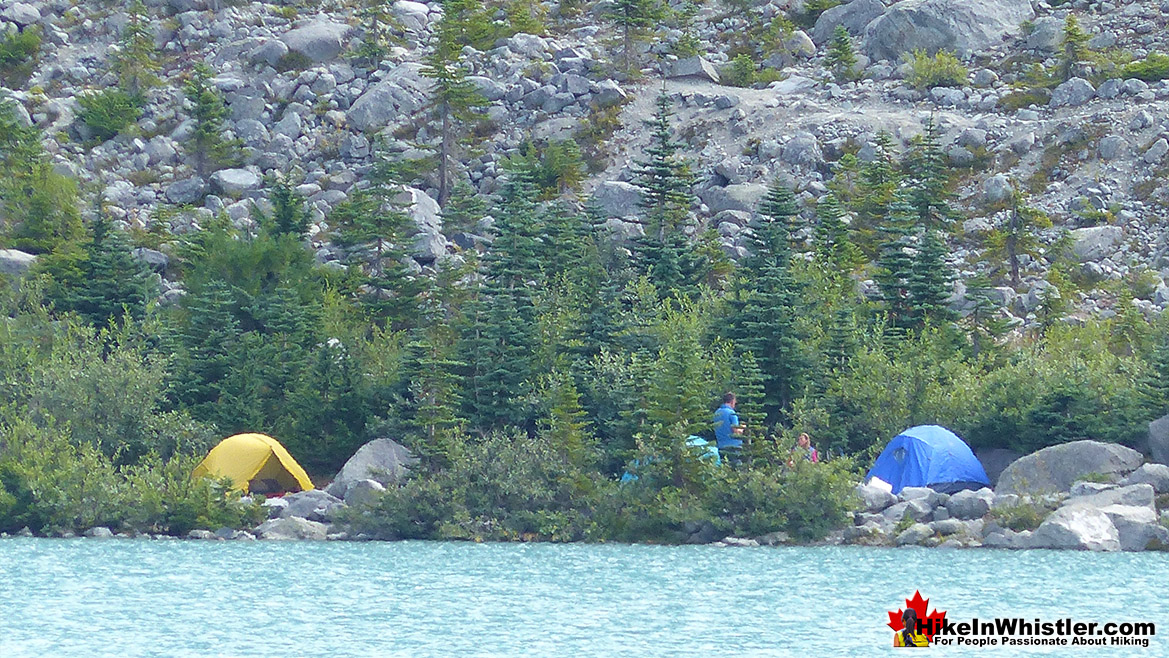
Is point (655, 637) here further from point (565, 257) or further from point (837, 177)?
point (837, 177)

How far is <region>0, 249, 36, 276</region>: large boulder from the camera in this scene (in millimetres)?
45750

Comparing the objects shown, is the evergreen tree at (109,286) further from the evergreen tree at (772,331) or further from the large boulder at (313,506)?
the evergreen tree at (772,331)

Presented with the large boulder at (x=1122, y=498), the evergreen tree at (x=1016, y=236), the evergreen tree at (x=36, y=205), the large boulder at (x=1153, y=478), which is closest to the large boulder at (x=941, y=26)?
the evergreen tree at (x=1016, y=236)

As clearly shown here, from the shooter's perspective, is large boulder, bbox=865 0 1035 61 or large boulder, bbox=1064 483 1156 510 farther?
large boulder, bbox=865 0 1035 61

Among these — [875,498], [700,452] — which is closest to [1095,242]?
[875,498]

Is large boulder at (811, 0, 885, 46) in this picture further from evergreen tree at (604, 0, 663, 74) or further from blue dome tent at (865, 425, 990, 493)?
blue dome tent at (865, 425, 990, 493)

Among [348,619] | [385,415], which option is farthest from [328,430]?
[348,619]

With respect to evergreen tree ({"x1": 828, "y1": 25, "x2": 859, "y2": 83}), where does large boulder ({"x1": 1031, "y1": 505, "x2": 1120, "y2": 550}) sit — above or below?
below

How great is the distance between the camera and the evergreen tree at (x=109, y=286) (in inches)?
1609

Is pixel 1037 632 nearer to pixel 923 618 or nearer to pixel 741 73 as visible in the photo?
pixel 923 618

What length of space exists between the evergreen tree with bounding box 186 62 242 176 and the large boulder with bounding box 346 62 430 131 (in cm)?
477

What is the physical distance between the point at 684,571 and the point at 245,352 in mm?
16485

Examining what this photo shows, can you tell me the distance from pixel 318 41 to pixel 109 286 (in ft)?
77.6

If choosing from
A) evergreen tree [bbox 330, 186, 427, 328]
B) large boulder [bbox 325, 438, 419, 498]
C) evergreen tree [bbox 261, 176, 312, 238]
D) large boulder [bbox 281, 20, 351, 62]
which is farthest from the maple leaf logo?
large boulder [bbox 281, 20, 351, 62]
